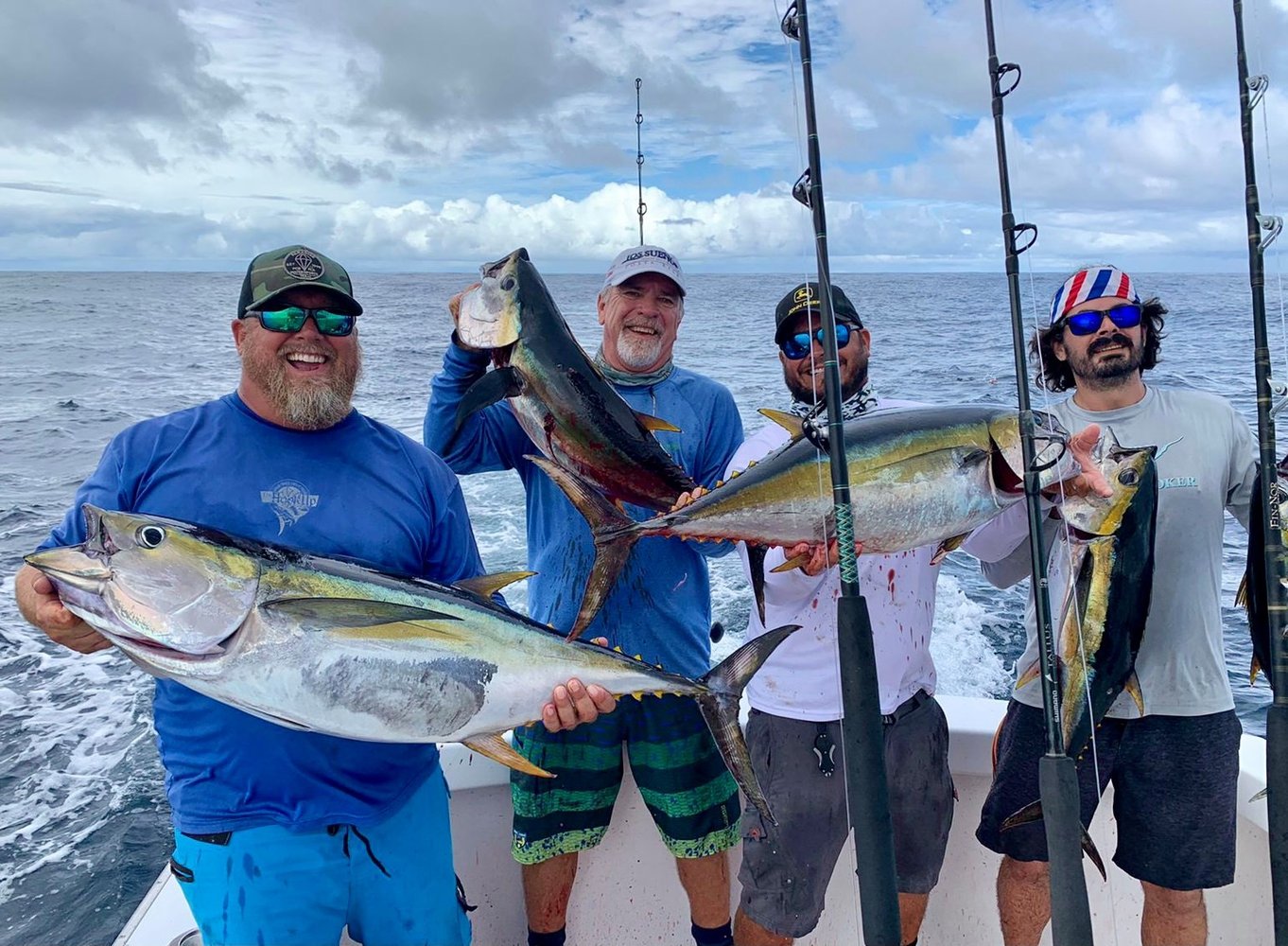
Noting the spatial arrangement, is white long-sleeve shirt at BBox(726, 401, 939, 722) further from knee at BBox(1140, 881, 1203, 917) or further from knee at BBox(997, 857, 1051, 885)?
knee at BBox(1140, 881, 1203, 917)

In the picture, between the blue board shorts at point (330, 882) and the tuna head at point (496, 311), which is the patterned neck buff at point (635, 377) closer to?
the tuna head at point (496, 311)

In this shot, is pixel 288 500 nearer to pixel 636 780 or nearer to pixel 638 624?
pixel 638 624

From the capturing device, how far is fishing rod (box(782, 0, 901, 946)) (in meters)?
1.84

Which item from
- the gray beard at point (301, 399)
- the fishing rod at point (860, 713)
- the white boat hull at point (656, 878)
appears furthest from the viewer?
the white boat hull at point (656, 878)

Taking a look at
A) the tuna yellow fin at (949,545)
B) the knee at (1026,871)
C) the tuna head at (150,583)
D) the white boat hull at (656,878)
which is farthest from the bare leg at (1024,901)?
the tuna head at (150,583)

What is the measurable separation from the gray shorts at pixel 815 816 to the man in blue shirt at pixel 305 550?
695mm

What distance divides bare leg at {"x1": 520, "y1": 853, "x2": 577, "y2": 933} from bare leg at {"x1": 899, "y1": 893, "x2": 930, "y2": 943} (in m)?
0.94

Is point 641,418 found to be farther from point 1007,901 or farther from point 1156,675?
point 1007,901

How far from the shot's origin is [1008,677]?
5.17 meters

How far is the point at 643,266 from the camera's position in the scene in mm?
2611

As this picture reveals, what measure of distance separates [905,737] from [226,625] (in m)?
1.69

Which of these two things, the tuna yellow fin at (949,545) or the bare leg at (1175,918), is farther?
the bare leg at (1175,918)

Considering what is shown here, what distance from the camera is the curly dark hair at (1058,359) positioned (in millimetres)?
2785

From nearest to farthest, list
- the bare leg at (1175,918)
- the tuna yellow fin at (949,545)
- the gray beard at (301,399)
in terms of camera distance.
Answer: the gray beard at (301,399) < the tuna yellow fin at (949,545) < the bare leg at (1175,918)
